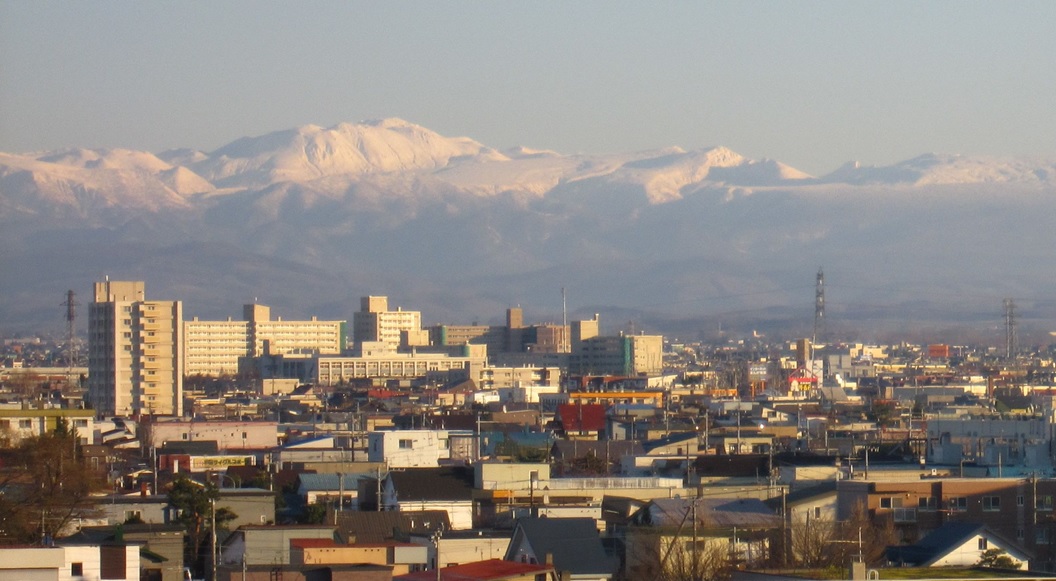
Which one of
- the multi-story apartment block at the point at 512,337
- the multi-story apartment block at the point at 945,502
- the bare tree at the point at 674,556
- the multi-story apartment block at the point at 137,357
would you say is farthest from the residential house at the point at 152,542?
the multi-story apartment block at the point at 512,337

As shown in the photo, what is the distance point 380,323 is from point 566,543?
116 m

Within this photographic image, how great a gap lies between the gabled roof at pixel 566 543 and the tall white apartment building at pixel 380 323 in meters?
109

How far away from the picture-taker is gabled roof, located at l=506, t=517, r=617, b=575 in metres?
22.1

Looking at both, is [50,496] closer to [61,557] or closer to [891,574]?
[61,557]

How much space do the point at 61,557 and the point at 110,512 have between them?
31.1 feet

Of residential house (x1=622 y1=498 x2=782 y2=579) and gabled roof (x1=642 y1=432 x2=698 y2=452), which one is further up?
gabled roof (x1=642 y1=432 x2=698 y2=452)

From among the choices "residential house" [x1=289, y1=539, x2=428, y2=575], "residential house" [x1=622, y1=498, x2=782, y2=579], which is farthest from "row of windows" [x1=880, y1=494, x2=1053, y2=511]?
"residential house" [x1=289, y1=539, x2=428, y2=575]

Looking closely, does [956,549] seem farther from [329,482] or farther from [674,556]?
[329,482]

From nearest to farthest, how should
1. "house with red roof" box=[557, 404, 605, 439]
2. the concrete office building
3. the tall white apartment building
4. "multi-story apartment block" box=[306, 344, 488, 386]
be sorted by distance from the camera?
"house with red roof" box=[557, 404, 605, 439], "multi-story apartment block" box=[306, 344, 488, 386], the concrete office building, the tall white apartment building

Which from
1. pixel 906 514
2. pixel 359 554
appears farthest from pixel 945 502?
pixel 359 554

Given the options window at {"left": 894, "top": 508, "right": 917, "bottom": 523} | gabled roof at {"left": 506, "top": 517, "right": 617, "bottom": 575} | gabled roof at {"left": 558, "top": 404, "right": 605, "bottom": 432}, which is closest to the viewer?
gabled roof at {"left": 506, "top": 517, "right": 617, "bottom": 575}

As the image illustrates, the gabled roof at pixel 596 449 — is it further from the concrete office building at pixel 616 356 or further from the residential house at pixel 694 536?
the concrete office building at pixel 616 356

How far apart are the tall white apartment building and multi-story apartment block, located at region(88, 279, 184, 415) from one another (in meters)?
62.2

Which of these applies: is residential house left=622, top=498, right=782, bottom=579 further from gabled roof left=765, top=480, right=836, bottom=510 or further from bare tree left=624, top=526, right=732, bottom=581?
gabled roof left=765, top=480, right=836, bottom=510
